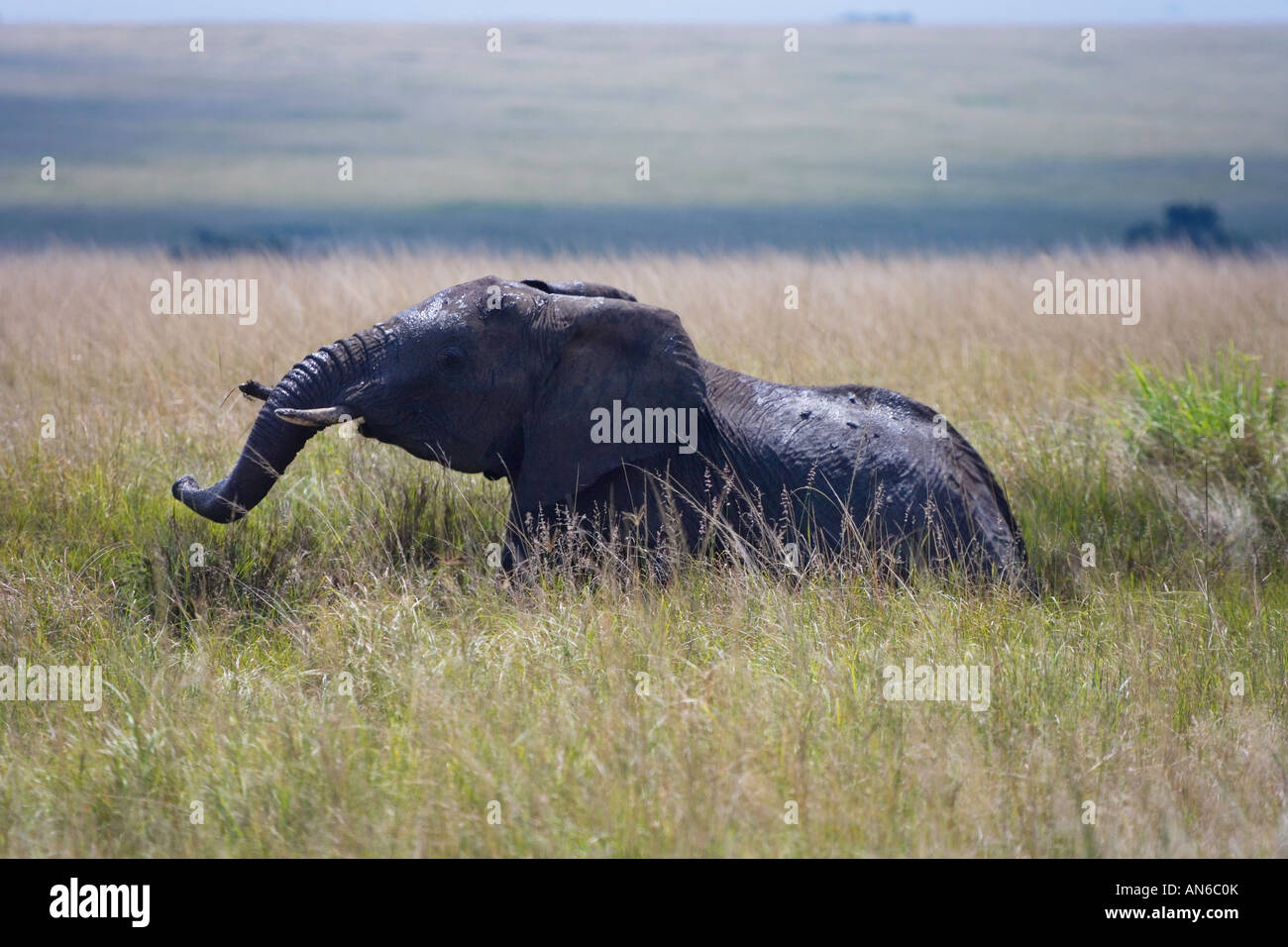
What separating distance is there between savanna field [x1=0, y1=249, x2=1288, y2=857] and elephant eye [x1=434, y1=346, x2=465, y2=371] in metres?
0.94

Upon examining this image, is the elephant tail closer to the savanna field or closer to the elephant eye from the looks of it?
the savanna field

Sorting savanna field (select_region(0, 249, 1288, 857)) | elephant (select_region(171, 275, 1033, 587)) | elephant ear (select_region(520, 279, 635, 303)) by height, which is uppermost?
elephant ear (select_region(520, 279, 635, 303))

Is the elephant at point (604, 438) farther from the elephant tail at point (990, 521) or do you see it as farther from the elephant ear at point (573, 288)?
the elephant ear at point (573, 288)

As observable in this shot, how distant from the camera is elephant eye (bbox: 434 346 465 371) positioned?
5.84 m

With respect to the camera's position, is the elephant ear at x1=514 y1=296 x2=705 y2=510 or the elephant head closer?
the elephant head

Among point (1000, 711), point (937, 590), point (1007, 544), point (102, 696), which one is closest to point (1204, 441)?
point (1007, 544)

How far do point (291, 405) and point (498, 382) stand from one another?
2.99 feet

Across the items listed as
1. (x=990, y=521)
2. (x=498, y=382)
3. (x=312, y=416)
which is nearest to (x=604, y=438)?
(x=498, y=382)

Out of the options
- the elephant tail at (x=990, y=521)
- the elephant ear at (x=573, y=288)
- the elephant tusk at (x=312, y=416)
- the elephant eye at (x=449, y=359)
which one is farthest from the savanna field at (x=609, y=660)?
the elephant ear at (x=573, y=288)

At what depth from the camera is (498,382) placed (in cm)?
595

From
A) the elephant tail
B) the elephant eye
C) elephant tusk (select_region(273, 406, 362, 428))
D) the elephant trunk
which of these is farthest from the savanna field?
the elephant eye

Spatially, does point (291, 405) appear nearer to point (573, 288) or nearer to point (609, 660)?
point (573, 288)

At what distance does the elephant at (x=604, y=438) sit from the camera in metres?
5.81
